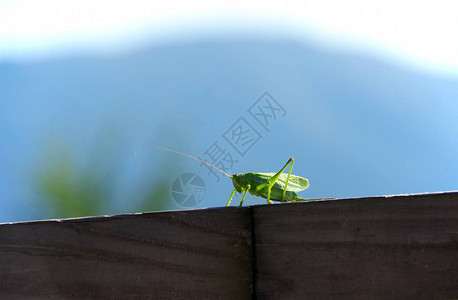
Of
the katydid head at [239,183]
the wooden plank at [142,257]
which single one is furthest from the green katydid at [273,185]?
the wooden plank at [142,257]

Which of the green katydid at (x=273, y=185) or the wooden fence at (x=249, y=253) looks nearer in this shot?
the wooden fence at (x=249, y=253)

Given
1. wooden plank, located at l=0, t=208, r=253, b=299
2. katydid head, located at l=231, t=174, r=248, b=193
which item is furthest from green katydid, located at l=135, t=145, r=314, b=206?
wooden plank, located at l=0, t=208, r=253, b=299

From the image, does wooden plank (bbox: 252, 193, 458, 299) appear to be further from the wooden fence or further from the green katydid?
the green katydid

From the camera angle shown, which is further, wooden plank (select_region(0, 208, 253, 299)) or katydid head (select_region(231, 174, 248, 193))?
katydid head (select_region(231, 174, 248, 193))

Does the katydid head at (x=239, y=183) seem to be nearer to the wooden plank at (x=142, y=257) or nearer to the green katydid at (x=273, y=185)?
the green katydid at (x=273, y=185)

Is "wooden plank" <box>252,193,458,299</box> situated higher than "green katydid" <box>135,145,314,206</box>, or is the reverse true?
"green katydid" <box>135,145,314,206</box>

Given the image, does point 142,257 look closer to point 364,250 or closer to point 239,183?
point 364,250

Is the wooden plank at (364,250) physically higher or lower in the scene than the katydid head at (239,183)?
lower

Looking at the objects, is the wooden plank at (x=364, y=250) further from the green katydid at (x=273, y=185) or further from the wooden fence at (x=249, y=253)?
the green katydid at (x=273, y=185)
